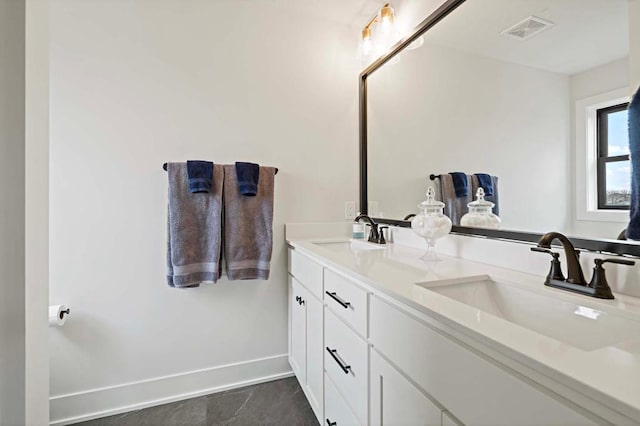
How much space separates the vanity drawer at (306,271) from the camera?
4.47ft

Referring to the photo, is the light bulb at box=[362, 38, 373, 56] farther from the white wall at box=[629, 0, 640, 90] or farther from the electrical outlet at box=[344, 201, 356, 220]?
the white wall at box=[629, 0, 640, 90]

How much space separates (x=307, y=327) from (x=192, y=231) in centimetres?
79

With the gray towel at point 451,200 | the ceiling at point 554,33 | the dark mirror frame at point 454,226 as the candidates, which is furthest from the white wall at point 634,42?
the gray towel at point 451,200

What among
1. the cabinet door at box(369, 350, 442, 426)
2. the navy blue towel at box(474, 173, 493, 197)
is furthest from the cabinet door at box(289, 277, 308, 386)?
the navy blue towel at box(474, 173, 493, 197)

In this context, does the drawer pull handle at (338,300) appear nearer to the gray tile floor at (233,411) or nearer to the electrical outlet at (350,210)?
the gray tile floor at (233,411)

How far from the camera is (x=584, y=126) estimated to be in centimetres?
90

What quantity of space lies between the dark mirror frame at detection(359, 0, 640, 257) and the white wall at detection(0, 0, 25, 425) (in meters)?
1.41

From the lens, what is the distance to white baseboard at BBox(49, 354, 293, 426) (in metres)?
1.51

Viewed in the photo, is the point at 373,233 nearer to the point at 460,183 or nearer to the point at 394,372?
the point at 460,183

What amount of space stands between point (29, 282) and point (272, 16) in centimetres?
186

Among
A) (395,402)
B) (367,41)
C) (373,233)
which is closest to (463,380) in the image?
(395,402)

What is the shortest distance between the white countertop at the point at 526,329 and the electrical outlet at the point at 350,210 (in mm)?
852

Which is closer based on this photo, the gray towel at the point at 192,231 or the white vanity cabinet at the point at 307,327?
the white vanity cabinet at the point at 307,327

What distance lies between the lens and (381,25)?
72.6 inches
